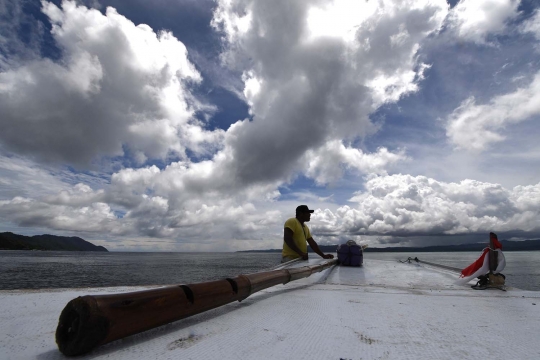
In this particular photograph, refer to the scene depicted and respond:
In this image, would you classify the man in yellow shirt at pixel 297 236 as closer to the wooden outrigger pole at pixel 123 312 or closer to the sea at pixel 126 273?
the sea at pixel 126 273

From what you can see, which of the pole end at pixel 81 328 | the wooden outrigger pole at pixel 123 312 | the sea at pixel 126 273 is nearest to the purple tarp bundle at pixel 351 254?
the sea at pixel 126 273

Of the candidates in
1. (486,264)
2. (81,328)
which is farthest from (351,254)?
(81,328)

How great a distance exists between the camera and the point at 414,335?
1873 millimetres

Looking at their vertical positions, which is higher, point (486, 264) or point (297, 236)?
point (297, 236)

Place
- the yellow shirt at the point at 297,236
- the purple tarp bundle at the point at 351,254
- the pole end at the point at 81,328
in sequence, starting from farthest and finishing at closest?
the purple tarp bundle at the point at 351,254
the yellow shirt at the point at 297,236
the pole end at the point at 81,328

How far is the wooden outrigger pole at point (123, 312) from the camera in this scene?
1370 millimetres

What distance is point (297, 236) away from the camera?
8.12 m

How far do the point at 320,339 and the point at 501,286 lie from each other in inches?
159

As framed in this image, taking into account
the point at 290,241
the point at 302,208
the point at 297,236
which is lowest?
the point at 290,241

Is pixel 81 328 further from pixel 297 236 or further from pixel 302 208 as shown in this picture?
pixel 302 208

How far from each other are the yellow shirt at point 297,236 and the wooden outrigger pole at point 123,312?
5.63 metres

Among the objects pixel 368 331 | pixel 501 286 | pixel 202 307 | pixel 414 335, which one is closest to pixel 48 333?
pixel 202 307

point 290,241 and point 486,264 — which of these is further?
point 290,241

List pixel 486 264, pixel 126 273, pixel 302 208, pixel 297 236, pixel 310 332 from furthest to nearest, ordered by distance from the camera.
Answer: pixel 126 273
pixel 302 208
pixel 297 236
pixel 486 264
pixel 310 332
